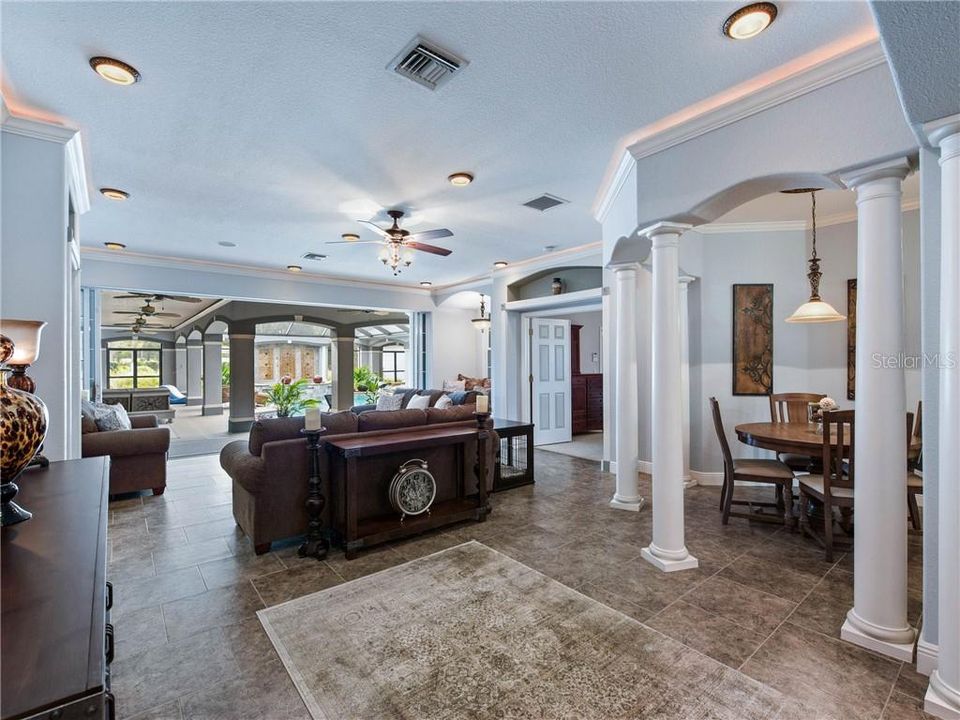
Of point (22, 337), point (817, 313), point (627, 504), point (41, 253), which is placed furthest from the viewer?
point (627, 504)

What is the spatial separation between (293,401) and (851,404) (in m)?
8.93

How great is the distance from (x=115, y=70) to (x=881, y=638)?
15.1 feet

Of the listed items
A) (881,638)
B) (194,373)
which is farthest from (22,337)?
(194,373)

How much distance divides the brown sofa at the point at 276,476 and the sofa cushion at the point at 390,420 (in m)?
0.07

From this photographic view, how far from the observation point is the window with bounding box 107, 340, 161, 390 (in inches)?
604

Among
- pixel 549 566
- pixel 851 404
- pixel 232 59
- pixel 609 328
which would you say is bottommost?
pixel 549 566

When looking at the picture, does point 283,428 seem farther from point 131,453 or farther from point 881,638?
point 881,638

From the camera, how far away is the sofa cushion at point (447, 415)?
4.18 metres

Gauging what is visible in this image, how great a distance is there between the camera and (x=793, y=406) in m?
4.36

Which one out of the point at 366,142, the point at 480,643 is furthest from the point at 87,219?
the point at 480,643

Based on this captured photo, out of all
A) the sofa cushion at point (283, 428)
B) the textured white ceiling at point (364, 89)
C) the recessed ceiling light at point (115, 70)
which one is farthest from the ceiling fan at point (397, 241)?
the recessed ceiling light at point (115, 70)

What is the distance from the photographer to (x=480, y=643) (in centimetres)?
222

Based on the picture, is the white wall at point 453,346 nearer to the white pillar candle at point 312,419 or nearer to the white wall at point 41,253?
the white pillar candle at point 312,419

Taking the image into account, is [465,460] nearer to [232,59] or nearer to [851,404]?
[232,59]
